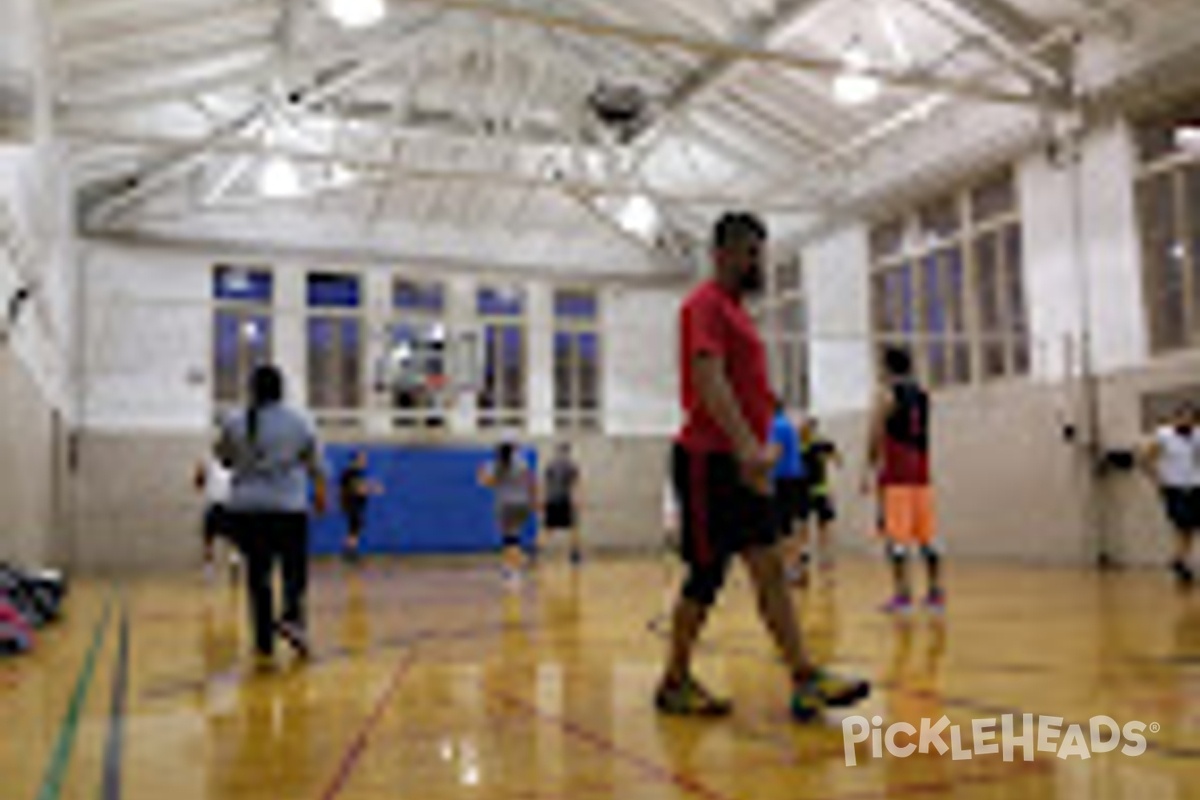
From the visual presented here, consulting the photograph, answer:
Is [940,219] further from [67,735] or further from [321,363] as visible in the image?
[67,735]

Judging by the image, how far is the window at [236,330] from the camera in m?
18.5

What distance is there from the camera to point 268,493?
5.55 metres

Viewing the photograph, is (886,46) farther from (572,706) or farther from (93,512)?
(93,512)

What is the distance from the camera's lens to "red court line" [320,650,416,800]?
288 cm

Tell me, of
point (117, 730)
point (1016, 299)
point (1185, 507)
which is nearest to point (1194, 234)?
point (1016, 299)

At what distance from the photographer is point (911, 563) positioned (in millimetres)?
13875

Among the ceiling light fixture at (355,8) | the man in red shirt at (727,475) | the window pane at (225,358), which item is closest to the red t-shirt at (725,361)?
the man in red shirt at (727,475)

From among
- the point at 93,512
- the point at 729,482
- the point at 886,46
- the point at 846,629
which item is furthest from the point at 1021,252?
the point at 93,512

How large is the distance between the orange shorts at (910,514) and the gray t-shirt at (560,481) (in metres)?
7.42

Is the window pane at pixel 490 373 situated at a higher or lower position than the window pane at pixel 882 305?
lower

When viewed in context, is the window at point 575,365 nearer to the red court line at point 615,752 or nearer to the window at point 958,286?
the window at point 958,286

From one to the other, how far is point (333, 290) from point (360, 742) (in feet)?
56.9

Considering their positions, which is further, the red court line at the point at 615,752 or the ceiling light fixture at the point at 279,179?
the ceiling light fixture at the point at 279,179

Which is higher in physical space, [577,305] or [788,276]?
[788,276]
